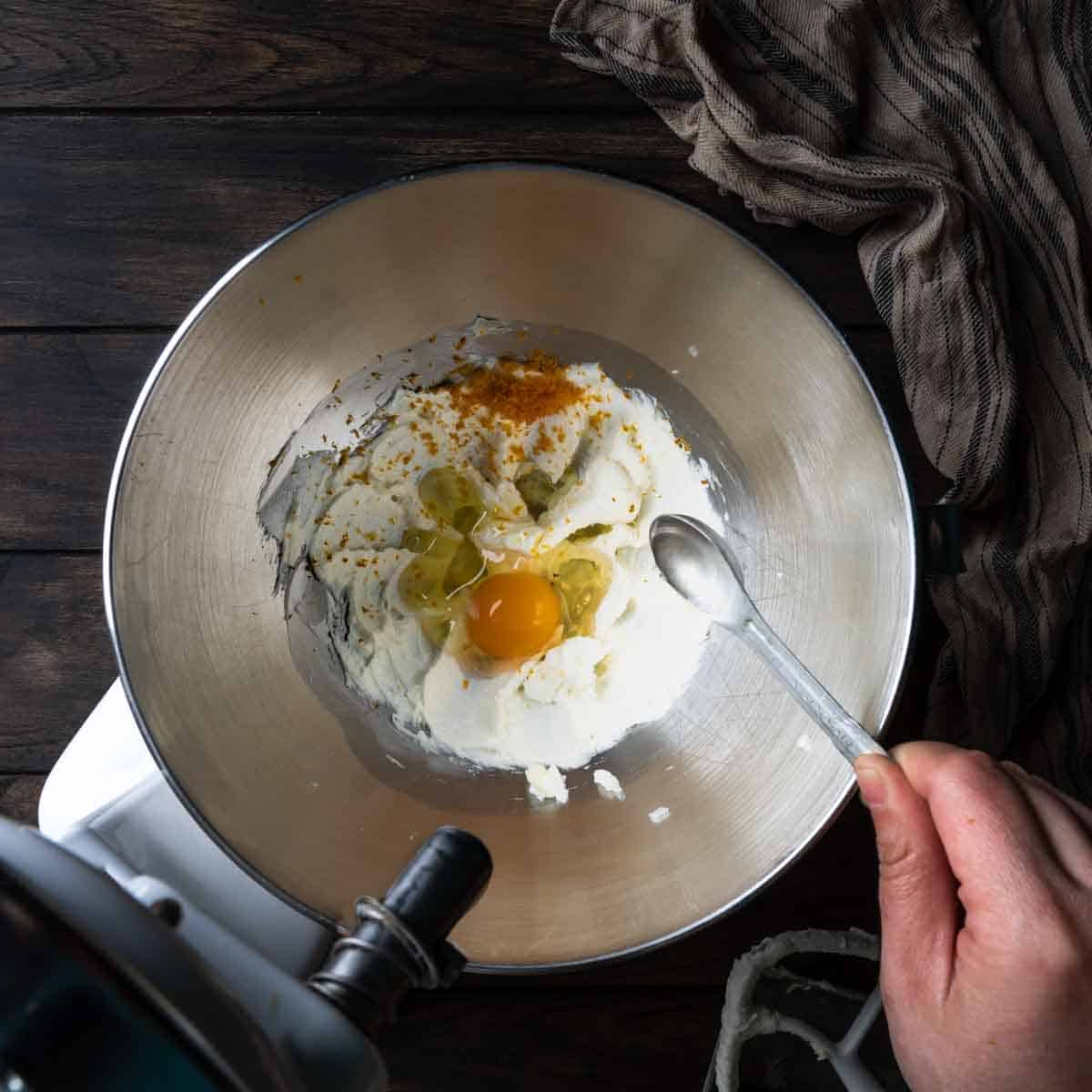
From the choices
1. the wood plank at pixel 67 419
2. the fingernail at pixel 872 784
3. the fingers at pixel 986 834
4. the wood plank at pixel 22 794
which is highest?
the fingers at pixel 986 834

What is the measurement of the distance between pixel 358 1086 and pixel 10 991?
0.66ft

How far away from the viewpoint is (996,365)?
101 cm

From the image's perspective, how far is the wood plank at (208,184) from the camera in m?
1.07

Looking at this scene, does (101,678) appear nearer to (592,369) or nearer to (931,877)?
(592,369)

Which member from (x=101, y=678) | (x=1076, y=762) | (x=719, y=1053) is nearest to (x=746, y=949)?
(x=719, y=1053)

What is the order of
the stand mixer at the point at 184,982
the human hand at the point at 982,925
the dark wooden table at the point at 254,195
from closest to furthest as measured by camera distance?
the stand mixer at the point at 184,982 < the human hand at the point at 982,925 < the dark wooden table at the point at 254,195

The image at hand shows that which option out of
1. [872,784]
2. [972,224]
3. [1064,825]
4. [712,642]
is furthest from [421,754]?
[972,224]

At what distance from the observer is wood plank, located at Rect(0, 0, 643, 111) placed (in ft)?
3.52

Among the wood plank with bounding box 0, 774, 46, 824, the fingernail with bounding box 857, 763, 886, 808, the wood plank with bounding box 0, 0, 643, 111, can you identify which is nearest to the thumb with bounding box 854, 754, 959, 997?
the fingernail with bounding box 857, 763, 886, 808

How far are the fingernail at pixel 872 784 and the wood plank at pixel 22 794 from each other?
32.6 inches

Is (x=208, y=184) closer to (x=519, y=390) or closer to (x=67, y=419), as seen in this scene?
(x=67, y=419)

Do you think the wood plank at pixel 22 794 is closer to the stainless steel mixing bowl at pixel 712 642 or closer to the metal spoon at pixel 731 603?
the stainless steel mixing bowl at pixel 712 642

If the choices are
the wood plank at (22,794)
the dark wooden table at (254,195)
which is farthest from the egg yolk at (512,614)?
the wood plank at (22,794)

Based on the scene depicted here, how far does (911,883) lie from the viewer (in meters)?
0.71
